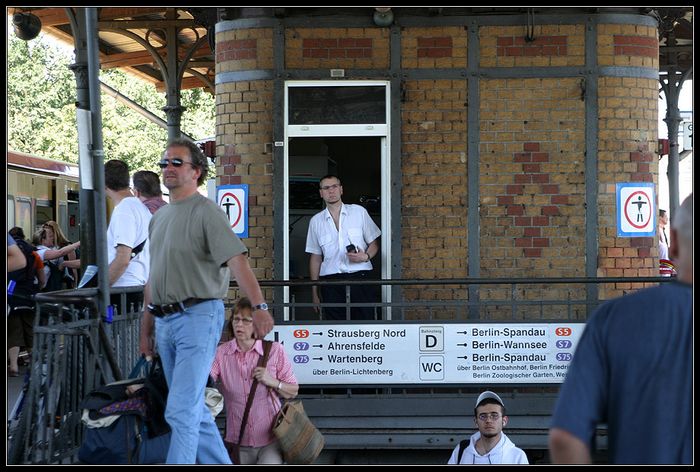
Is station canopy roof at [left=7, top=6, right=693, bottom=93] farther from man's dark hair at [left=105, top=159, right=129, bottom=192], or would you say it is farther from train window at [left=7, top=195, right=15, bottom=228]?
train window at [left=7, top=195, right=15, bottom=228]

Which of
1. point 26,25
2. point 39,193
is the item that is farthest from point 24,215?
point 26,25

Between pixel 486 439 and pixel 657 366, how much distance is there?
4589 mm

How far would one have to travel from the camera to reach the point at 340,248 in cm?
989

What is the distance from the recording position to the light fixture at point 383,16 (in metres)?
9.95

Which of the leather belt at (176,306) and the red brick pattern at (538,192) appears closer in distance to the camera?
the leather belt at (176,306)

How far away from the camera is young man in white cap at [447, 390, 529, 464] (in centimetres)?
759

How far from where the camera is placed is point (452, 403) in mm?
9562

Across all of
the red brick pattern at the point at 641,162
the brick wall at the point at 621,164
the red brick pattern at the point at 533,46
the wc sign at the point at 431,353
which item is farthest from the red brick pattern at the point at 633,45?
the wc sign at the point at 431,353

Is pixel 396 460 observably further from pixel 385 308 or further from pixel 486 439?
pixel 486 439

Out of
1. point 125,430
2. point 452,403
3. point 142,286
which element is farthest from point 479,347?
point 125,430

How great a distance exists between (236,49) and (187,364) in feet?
15.9

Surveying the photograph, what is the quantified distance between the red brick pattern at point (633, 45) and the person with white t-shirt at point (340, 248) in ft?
9.21

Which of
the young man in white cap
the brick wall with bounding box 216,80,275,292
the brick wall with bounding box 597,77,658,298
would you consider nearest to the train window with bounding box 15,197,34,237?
the brick wall with bounding box 216,80,275,292

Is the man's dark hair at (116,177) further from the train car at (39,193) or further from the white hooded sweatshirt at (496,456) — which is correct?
the train car at (39,193)
